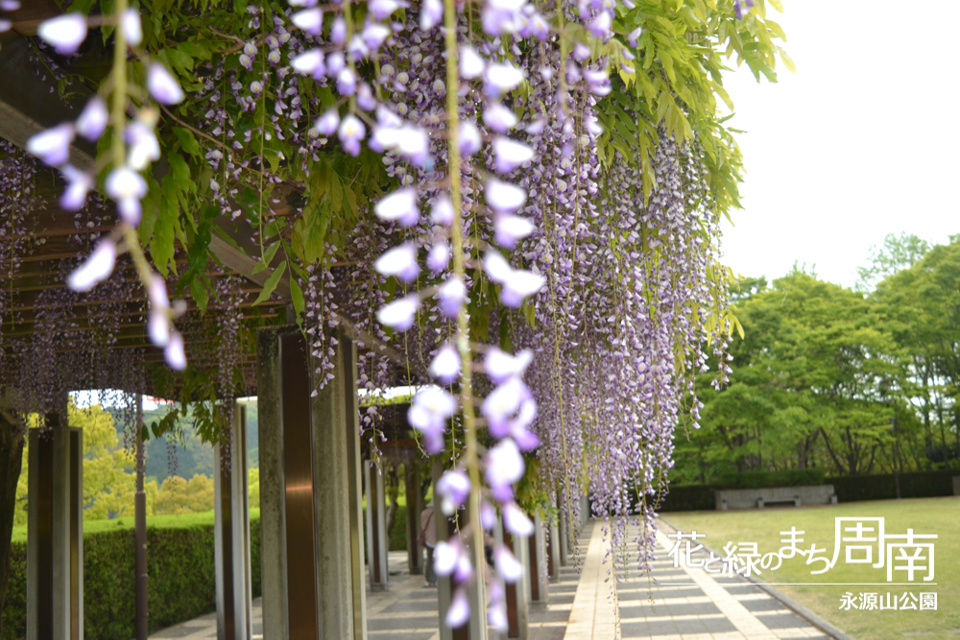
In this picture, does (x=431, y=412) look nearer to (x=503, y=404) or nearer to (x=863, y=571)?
(x=503, y=404)

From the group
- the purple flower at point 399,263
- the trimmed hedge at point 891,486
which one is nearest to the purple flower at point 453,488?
the purple flower at point 399,263

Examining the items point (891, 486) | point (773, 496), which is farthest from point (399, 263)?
point (891, 486)

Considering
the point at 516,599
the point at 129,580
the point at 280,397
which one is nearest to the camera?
the point at 280,397

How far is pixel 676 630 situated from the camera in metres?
6.38

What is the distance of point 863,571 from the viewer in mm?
8992

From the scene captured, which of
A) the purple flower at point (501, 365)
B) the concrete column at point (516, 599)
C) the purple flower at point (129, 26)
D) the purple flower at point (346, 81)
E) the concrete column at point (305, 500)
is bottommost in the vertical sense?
the concrete column at point (516, 599)

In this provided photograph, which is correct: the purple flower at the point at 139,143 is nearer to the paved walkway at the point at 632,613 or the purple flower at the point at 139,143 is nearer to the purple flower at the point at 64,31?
the purple flower at the point at 64,31

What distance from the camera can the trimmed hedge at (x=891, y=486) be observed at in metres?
23.8

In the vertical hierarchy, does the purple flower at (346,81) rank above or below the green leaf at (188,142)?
below

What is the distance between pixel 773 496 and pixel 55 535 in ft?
75.8

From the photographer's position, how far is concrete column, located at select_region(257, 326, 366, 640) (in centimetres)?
322

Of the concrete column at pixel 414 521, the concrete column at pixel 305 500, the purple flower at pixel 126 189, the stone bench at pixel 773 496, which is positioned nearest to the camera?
the purple flower at pixel 126 189

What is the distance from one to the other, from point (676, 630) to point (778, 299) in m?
21.0

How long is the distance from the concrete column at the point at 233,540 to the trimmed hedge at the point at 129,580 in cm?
132
